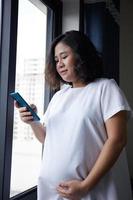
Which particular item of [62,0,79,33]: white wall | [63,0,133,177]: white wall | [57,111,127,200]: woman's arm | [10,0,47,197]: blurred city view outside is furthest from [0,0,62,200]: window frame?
[63,0,133,177]: white wall

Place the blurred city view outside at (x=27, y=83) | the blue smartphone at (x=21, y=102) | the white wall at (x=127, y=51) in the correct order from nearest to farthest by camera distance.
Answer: the blue smartphone at (x=21, y=102), the blurred city view outside at (x=27, y=83), the white wall at (x=127, y=51)

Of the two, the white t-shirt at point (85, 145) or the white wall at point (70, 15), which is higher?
the white wall at point (70, 15)

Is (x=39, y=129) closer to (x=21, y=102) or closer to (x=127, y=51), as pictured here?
(x=21, y=102)

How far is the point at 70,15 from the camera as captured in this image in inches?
80.4

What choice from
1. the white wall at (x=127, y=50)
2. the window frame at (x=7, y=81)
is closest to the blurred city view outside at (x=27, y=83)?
the window frame at (x=7, y=81)

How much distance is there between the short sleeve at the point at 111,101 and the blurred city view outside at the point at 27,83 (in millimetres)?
631

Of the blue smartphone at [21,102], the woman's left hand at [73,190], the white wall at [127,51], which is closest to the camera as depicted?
the woman's left hand at [73,190]

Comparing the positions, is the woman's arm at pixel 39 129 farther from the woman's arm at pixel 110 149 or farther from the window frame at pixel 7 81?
the woman's arm at pixel 110 149

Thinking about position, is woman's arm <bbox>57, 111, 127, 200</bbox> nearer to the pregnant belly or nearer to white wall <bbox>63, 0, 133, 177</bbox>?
the pregnant belly

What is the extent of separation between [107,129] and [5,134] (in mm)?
570

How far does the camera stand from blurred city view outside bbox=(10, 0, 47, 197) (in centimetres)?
153

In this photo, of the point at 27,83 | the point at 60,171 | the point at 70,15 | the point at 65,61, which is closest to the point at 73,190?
the point at 60,171

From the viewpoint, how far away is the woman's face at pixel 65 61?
1.02 m

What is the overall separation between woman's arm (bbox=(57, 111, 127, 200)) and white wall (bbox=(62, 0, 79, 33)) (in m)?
1.28
